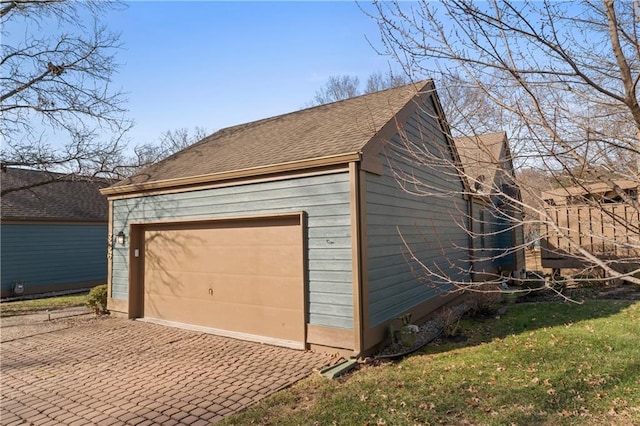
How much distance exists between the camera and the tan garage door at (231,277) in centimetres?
689

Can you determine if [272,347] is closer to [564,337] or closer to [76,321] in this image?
[564,337]

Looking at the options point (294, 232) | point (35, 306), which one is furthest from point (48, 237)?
point (294, 232)

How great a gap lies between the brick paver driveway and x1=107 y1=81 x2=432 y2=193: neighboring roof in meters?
3.27

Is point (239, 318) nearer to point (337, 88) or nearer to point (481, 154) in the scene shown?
point (481, 154)

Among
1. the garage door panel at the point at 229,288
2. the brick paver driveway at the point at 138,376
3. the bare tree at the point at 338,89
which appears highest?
the bare tree at the point at 338,89

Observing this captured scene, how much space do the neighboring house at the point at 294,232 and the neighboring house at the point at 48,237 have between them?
6764mm

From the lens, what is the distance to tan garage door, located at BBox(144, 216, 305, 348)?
689cm

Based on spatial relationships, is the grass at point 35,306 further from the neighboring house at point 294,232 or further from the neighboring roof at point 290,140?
the neighboring roof at point 290,140

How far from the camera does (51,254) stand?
16.5 metres

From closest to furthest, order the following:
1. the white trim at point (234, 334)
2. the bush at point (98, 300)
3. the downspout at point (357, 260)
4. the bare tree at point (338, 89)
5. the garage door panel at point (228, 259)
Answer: the downspout at point (357, 260), the white trim at point (234, 334), the garage door panel at point (228, 259), the bush at point (98, 300), the bare tree at point (338, 89)

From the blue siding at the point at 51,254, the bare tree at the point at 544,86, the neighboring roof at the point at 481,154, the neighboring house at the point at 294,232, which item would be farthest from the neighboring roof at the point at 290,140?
the blue siding at the point at 51,254

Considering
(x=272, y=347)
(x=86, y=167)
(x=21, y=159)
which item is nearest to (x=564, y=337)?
(x=272, y=347)

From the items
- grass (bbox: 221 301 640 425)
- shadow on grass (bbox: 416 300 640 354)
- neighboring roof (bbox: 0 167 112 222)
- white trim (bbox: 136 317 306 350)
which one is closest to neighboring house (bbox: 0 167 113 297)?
A: neighboring roof (bbox: 0 167 112 222)

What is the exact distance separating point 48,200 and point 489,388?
1941cm
